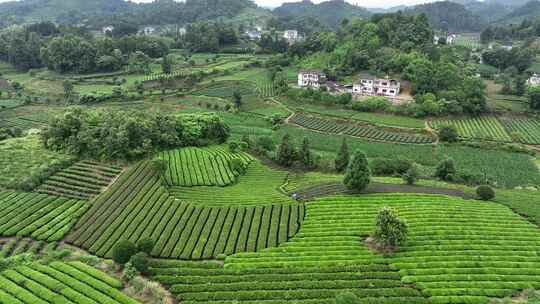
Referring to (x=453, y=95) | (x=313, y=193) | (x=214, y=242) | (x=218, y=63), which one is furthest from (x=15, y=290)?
(x=218, y=63)

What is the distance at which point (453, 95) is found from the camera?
91.4 m

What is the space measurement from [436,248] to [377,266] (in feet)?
22.9

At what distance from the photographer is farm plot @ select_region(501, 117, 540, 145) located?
250 feet

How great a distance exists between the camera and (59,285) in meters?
29.8

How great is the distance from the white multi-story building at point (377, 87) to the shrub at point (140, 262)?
83.9 metres

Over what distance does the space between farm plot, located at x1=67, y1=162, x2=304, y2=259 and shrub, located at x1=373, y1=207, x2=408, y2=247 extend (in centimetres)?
926

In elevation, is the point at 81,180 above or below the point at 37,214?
above

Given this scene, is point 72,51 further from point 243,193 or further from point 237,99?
point 243,193

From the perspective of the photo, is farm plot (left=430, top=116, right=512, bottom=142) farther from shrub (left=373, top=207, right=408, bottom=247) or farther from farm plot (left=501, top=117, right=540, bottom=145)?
shrub (left=373, top=207, right=408, bottom=247)

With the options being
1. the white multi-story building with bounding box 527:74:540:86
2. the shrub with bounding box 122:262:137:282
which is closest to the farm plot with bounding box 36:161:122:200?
the shrub with bounding box 122:262:137:282

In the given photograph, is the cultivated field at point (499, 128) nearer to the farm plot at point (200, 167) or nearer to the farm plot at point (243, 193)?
the farm plot at point (243, 193)

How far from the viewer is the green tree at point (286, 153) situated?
61406 mm

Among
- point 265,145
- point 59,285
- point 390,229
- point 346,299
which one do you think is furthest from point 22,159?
point 390,229

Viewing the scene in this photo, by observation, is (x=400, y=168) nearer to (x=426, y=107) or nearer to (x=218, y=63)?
(x=426, y=107)
